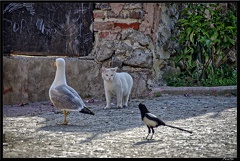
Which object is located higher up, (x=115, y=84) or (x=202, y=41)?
(x=202, y=41)

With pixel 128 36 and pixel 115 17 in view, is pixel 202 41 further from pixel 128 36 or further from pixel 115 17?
pixel 115 17

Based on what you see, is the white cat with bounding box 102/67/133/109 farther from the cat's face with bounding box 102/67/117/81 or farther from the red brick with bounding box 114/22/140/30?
the red brick with bounding box 114/22/140/30

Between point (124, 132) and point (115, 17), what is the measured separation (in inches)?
129

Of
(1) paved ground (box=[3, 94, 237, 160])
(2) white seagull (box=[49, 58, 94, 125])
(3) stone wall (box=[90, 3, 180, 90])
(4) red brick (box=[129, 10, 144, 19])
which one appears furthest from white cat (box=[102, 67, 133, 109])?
(2) white seagull (box=[49, 58, 94, 125])

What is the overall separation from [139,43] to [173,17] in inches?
51.0

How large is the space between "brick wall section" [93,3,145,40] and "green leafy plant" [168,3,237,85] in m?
1.03

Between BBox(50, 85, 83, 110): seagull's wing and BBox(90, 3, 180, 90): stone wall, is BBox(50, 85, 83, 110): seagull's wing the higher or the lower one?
the lower one

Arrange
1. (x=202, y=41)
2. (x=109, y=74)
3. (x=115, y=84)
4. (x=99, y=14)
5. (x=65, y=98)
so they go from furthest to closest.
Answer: (x=202, y=41) < (x=99, y=14) < (x=115, y=84) < (x=109, y=74) < (x=65, y=98)

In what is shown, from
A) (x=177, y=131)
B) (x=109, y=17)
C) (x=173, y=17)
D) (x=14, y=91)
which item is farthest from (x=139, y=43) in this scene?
(x=177, y=131)

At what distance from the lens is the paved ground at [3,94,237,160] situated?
3.53 metres

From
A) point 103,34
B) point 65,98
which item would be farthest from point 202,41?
point 65,98

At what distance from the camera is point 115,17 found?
739 cm

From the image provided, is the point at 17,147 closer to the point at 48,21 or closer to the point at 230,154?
the point at 230,154

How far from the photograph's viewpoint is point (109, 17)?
7.43 meters
